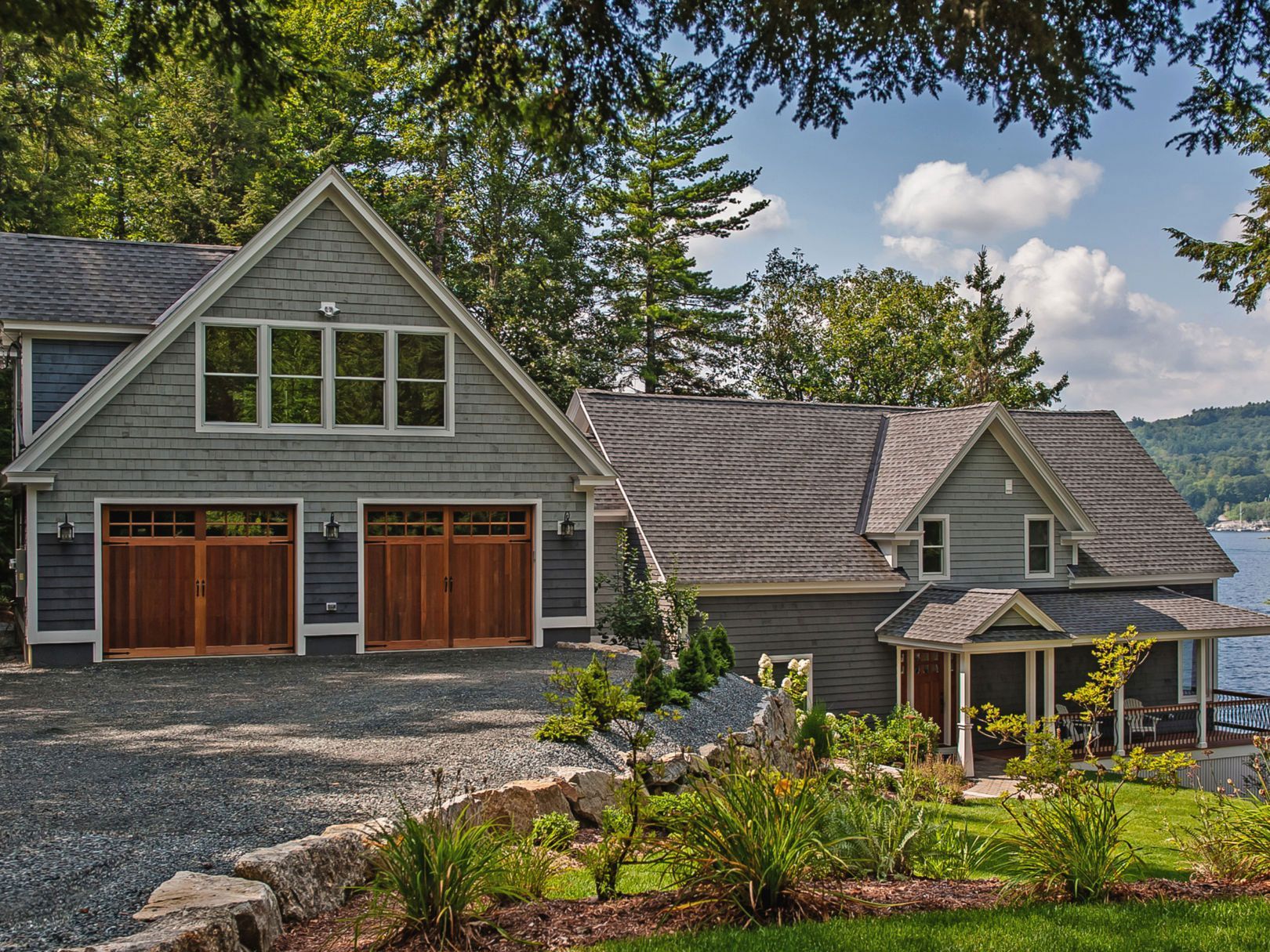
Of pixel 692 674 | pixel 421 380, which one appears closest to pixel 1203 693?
pixel 692 674

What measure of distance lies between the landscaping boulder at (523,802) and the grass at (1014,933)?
7.59ft

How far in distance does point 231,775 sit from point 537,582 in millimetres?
9184

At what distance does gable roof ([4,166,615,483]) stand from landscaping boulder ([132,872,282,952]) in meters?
11.0

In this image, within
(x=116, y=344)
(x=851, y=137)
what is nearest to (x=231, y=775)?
(x=851, y=137)

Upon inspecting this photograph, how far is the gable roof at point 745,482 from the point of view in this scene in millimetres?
20688

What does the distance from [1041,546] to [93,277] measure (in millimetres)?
18601

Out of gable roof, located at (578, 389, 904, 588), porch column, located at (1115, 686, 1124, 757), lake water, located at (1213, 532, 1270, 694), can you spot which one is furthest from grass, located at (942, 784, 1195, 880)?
lake water, located at (1213, 532, 1270, 694)

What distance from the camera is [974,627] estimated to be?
19.6 m

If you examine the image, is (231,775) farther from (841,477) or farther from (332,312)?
(841,477)

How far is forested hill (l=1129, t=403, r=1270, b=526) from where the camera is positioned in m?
131

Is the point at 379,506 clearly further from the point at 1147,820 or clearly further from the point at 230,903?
the point at 1147,820

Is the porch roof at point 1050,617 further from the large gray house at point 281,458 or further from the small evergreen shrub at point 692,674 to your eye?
the small evergreen shrub at point 692,674

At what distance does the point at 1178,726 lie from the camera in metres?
23.0

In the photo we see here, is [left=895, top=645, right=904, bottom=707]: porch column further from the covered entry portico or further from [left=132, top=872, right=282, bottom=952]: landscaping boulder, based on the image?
[left=132, top=872, right=282, bottom=952]: landscaping boulder
